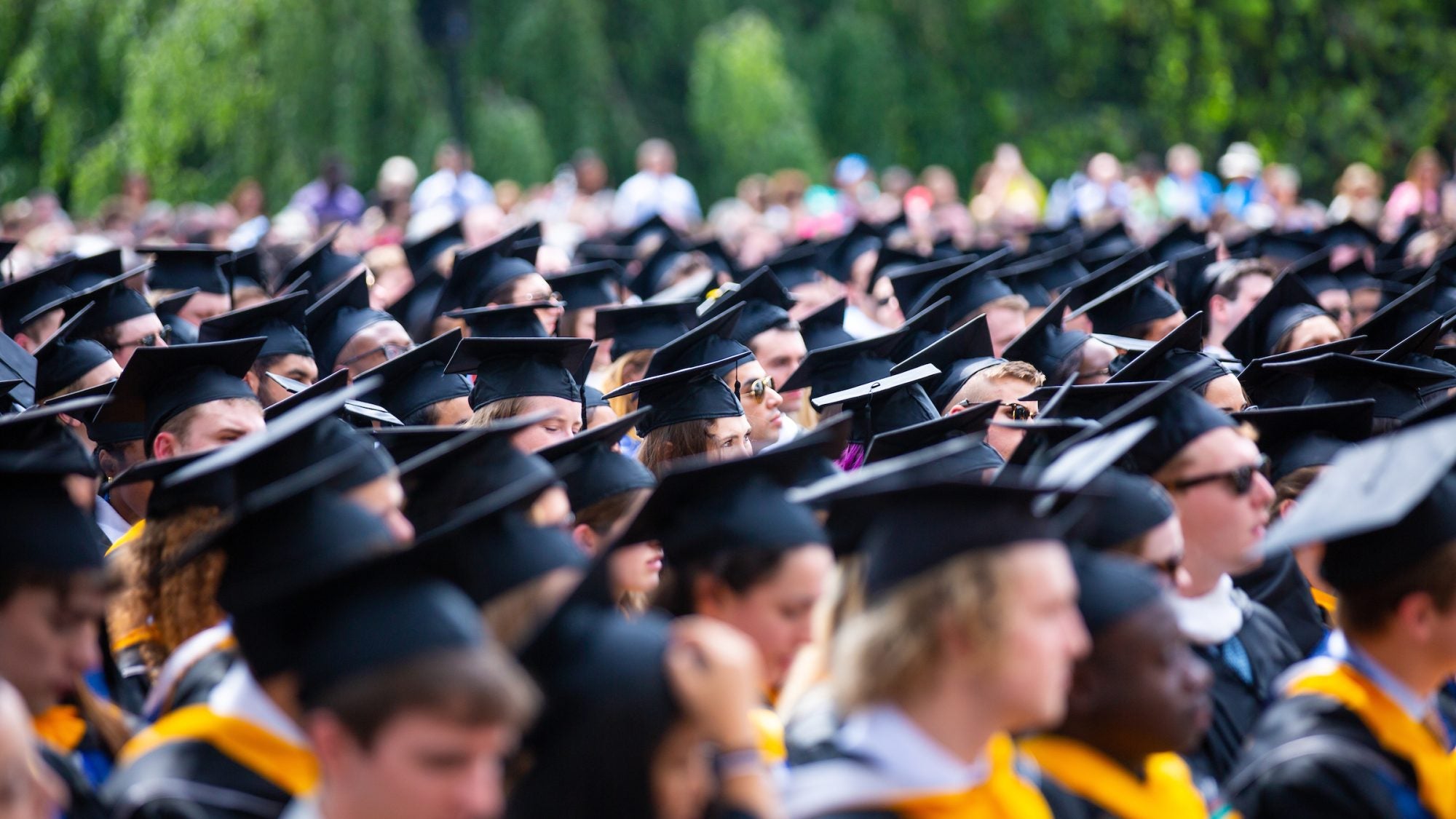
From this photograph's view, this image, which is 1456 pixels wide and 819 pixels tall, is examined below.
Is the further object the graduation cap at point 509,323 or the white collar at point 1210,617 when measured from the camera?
the graduation cap at point 509,323

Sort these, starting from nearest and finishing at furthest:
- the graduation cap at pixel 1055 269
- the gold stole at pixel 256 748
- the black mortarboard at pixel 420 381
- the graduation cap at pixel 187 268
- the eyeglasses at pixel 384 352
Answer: the gold stole at pixel 256 748 → the black mortarboard at pixel 420 381 → the eyeglasses at pixel 384 352 → the graduation cap at pixel 187 268 → the graduation cap at pixel 1055 269

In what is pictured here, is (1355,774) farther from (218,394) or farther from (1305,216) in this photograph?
(1305,216)

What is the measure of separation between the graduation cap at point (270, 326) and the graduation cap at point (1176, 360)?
3006 millimetres

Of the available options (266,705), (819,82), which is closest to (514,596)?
(266,705)

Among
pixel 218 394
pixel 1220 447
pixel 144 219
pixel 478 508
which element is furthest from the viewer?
pixel 144 219

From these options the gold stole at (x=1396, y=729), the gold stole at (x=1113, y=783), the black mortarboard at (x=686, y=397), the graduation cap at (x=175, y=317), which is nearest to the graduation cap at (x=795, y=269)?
the graduation cap at (x=175, y=317)

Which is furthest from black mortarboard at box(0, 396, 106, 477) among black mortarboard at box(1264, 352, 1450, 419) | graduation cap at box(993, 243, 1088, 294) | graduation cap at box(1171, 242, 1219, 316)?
graduation cap at box(1171, 242, 1219, 316)

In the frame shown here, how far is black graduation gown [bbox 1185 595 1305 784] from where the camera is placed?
11.9 ft

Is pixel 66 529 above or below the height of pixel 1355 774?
above

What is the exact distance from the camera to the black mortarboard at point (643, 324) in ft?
22.8

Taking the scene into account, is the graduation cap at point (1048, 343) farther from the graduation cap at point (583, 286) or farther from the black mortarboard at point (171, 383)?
the black mortarboard at point (171, 383)

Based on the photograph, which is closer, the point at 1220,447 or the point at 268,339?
the point at 1220,447

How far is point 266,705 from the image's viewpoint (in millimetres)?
2762

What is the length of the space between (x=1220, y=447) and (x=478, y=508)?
1814mm
